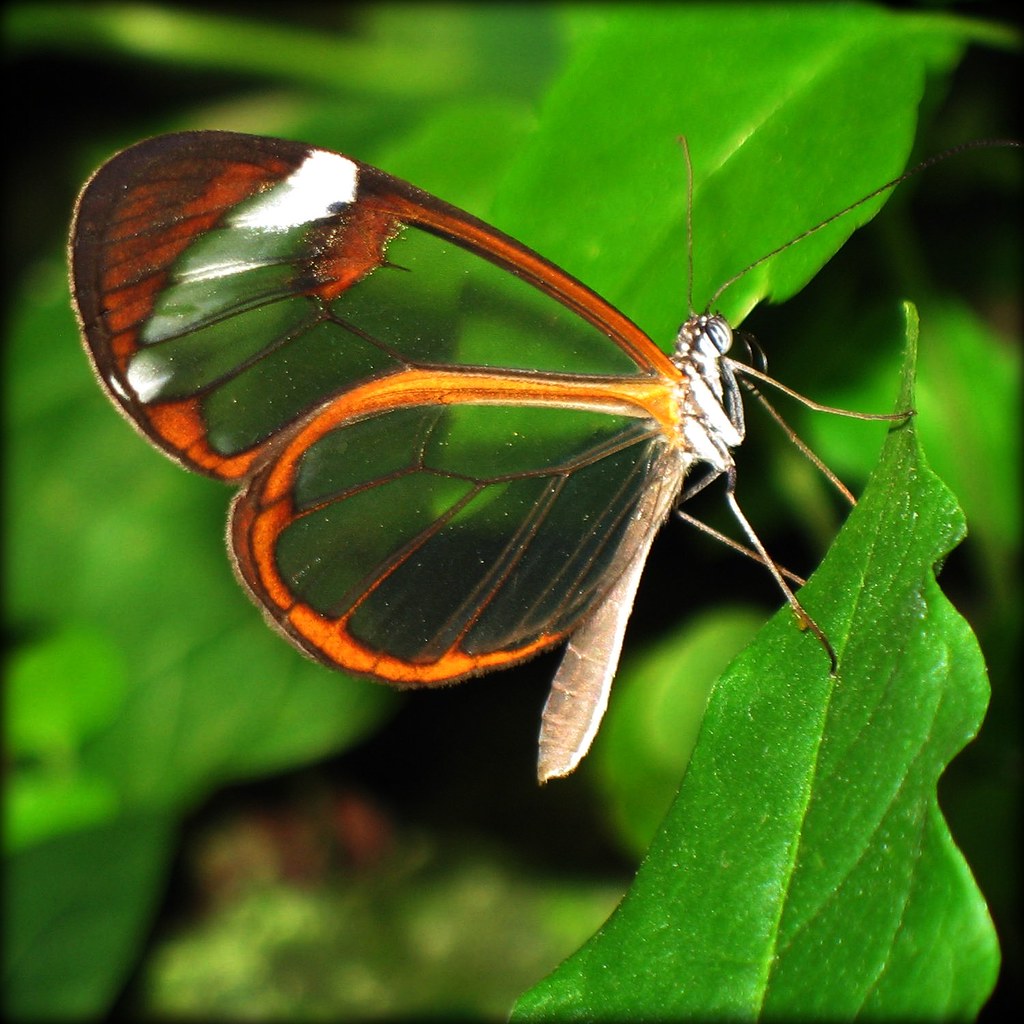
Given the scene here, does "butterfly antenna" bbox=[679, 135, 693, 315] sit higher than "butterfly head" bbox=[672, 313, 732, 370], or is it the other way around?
"butterfly antenna" bbox=[679, 135, 693, 315]

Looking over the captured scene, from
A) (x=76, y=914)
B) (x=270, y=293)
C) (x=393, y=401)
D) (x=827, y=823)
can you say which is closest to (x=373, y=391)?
(x=393, y=401)

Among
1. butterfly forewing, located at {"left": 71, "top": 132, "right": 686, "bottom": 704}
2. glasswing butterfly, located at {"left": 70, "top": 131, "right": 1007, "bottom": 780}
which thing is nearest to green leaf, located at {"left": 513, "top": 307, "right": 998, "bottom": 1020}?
glasswing butterfly, located at {"left": 70, "top": 131, "right": 1007, "bottom": 780}

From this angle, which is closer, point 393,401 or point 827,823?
point 827,823

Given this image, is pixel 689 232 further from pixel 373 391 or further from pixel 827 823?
pixel 827 823

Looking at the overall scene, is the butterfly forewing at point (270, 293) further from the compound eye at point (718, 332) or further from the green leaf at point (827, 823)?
the green leaf at point (827, 823)

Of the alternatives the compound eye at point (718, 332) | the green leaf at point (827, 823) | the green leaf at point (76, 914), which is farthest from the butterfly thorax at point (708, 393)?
the green leaf at point (76, 914)

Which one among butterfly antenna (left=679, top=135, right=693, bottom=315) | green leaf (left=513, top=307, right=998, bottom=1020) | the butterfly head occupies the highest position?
butterfly antenna (left=679, top=135, right=693, bottom=315)

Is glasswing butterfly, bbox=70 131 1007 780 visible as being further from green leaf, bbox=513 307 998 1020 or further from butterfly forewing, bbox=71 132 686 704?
green leaf, bbox=513 307 998 1020

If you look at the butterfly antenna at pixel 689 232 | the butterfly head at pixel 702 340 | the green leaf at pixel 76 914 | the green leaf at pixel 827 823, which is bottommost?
the green leaf at pixel 76 914
